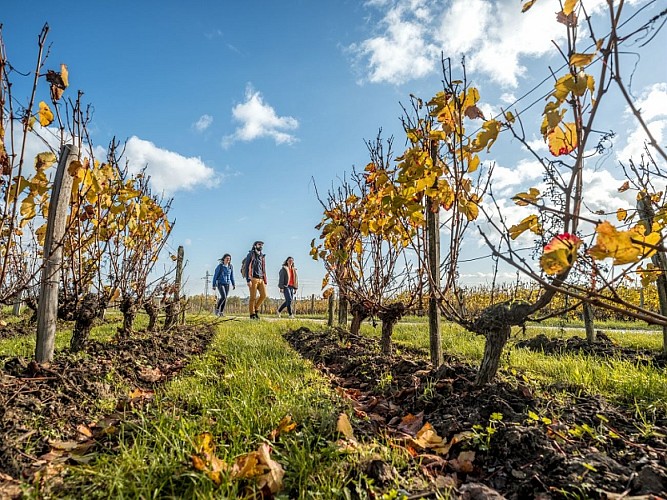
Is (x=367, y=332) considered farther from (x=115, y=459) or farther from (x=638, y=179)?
(x=115, y=459)

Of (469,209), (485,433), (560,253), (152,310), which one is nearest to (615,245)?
(560,253)

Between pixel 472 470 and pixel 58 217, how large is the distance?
3.72 m

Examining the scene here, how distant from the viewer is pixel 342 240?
19.7 feet

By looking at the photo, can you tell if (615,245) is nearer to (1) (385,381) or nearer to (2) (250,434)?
(2) (250,434)

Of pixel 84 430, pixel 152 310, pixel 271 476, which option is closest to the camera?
pixel 271 476

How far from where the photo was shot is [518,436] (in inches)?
73.2

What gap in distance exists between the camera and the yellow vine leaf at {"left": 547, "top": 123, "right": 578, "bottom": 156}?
1928mm

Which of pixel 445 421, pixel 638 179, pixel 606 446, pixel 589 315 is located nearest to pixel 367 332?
pixel 589 315

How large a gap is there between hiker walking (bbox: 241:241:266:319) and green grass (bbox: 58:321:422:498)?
8.84 meters

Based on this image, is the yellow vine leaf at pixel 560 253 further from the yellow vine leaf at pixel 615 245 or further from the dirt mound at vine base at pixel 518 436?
the dirt mound at vine base at pixel 518 436

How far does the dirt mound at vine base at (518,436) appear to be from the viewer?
1.55 metres

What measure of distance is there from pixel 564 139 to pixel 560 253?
→ 98 cm

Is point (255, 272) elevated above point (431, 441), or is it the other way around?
point (255, 272)

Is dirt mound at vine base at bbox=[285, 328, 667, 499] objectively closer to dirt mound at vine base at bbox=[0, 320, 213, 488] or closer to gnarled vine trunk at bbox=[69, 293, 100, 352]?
dirt mound at vine base at bbox=[0, 320, 213, 488]
